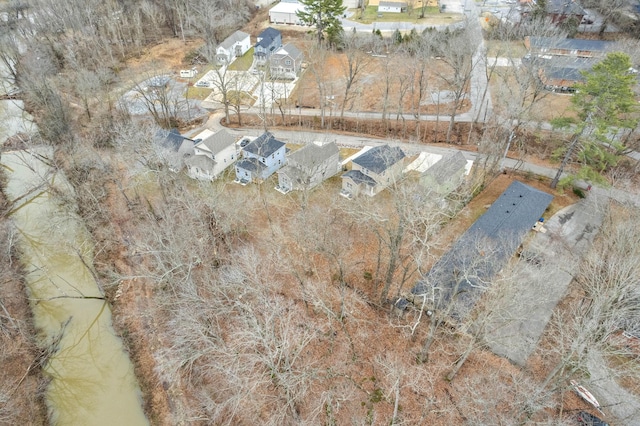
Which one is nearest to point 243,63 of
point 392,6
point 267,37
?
point 267,37

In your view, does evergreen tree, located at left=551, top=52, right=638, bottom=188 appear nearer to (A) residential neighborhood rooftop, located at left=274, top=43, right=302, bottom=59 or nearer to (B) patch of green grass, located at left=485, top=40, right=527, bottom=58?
(B) patch of green grass, located at left=485, top=40, right=527, bottom=58

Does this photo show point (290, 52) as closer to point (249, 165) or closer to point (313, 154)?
point (249, 165)

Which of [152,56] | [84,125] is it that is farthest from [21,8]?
[84,125]

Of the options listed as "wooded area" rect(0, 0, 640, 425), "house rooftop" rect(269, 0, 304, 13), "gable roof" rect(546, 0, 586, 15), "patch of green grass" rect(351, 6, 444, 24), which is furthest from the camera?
"patch of green grass" rect(351, 6, 444, 24)

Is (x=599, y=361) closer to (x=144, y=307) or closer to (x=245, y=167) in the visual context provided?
(x=144, y=307)

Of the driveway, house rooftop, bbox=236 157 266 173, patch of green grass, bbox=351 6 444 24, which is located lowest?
the driveway

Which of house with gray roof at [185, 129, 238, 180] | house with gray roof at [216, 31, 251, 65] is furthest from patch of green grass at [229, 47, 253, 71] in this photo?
house with gray roof at [185, 129, 238, 180]
